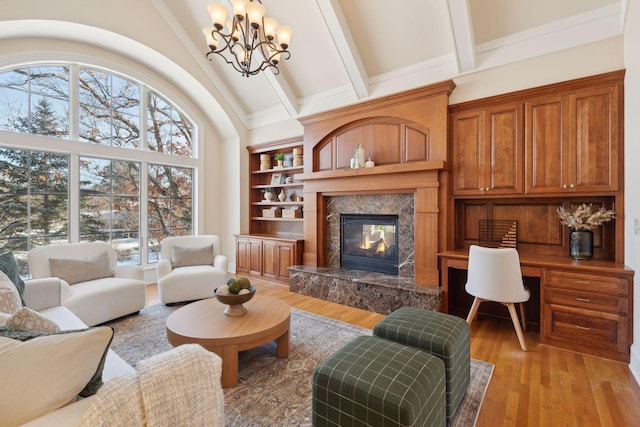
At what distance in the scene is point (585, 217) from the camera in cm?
283

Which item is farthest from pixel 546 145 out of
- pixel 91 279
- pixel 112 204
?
pixel 112 204

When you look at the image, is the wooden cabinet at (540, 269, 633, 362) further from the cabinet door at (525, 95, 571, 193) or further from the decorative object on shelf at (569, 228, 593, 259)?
the cabinet door at (525, 95, 571, 193)

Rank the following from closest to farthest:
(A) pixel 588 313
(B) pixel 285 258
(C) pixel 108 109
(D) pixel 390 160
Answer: (A) pixel 588 313 < (D) pixel 390 160 < (C) pixel 108 109 < (B) pixel 285 258

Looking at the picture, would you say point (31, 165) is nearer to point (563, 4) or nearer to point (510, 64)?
point (510, 64)

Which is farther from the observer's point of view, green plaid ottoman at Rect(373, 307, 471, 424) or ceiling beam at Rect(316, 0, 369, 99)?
ceiling beam at Rect(316, 0, 369, 99)

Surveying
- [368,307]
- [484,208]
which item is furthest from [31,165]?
[484,208]

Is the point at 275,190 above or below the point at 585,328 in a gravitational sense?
above

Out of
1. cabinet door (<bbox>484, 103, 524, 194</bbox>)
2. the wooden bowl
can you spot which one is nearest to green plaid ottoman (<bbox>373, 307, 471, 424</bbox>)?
the wooden bowl

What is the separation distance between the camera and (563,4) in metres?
2.85

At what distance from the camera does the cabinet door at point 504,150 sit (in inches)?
122

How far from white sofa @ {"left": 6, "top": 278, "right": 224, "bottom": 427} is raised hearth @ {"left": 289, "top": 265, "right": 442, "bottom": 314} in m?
2.62

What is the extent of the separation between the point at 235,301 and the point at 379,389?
1.38 m

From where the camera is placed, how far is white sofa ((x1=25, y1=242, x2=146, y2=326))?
9.54 feet

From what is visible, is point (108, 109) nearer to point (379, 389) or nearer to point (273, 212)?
point (273, 212)
